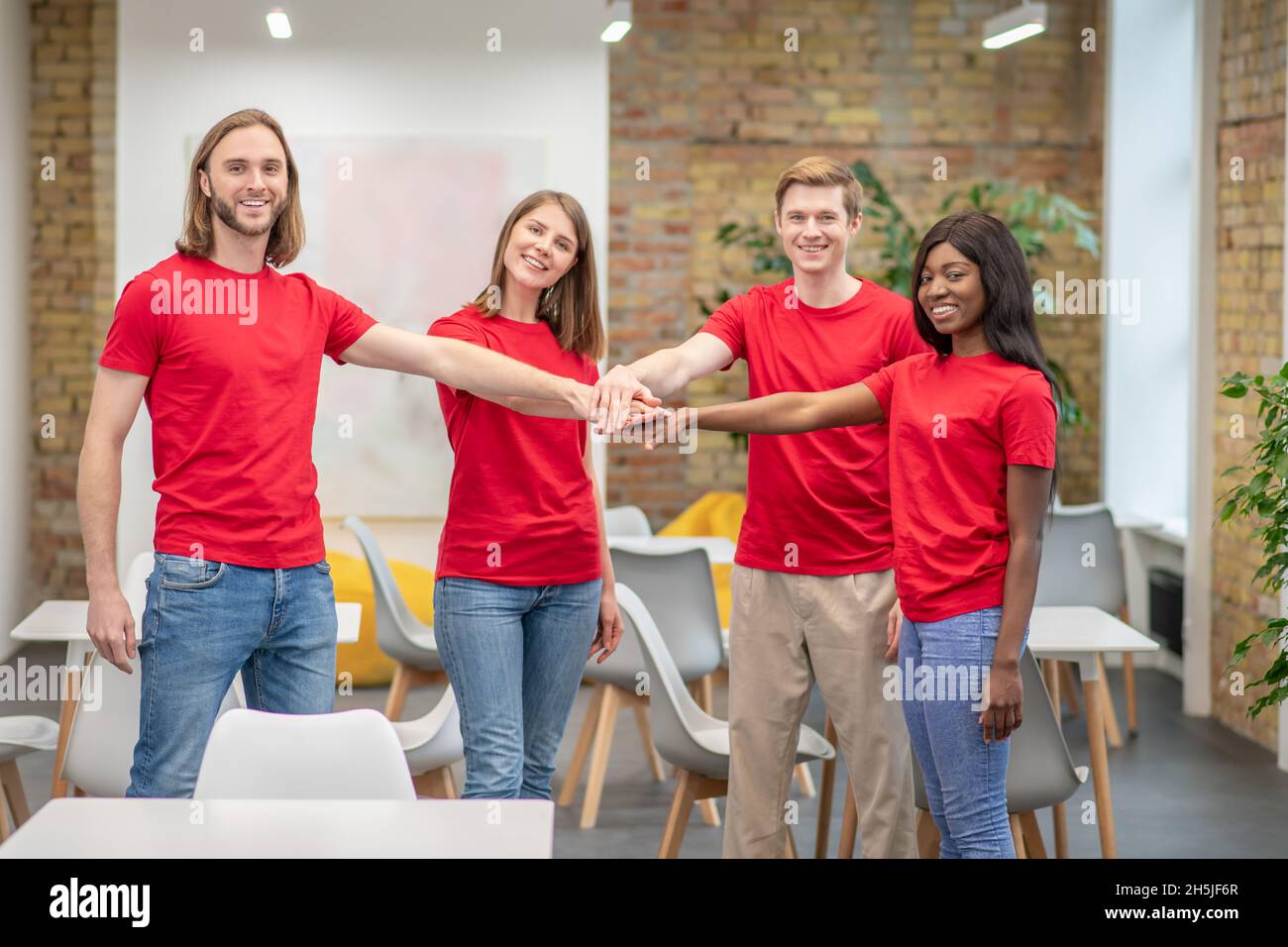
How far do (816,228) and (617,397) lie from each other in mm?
529

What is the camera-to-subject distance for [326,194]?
6219mm

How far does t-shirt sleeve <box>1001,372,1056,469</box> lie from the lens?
2.38 metres

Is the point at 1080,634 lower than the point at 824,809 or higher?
higher

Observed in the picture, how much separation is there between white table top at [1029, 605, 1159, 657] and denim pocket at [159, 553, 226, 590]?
2.01 meters

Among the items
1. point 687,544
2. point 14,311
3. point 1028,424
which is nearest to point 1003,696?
point 1028,424

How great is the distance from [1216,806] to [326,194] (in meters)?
4.32

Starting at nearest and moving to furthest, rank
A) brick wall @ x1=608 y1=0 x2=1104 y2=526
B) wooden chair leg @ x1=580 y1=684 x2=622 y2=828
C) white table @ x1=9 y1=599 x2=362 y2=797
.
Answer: white table @ x1=9 y1=599 x2=362 y2=797
wooden chair leg @ x1=580 y1=684 x2=622 y2=828
brick wall @ x1=608 y1=0 x2=1104 y2=526

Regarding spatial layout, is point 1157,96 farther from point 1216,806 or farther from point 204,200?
point 204,200

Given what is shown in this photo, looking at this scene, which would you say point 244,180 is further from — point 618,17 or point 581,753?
point 618,17

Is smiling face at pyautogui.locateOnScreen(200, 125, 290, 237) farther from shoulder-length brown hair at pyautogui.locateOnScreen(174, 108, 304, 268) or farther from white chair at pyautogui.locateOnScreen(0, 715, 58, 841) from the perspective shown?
white chair at pyautogui.locateOnScreen(0, 715, 58, 841)

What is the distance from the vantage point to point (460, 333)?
9.48 feet

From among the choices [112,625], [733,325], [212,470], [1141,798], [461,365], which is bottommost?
[1141,798]

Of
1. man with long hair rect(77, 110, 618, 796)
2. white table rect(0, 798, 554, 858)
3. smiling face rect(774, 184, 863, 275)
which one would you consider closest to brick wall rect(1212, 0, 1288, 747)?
smiling face rect(774, 184, 863, 275)
